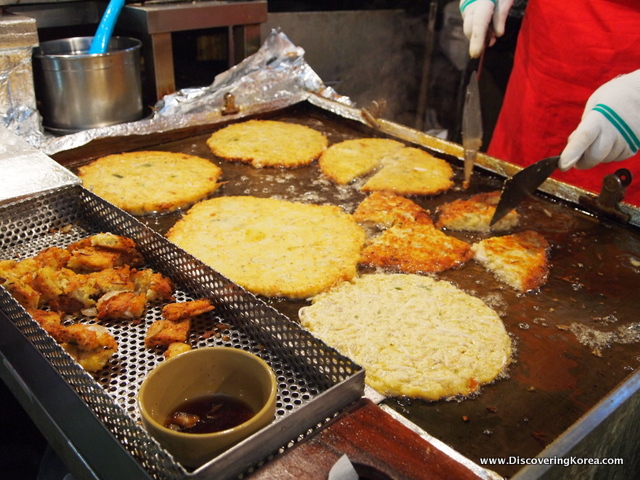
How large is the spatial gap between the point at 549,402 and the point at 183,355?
50.3 inches

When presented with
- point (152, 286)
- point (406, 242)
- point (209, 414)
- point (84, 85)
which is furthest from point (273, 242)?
point (84, 85)

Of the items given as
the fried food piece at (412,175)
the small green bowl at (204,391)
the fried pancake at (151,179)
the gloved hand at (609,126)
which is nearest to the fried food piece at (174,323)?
the small green bowl at (204,391)

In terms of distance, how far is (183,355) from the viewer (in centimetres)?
156

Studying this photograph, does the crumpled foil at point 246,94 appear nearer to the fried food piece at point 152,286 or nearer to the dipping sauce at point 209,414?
the fried food piece at point 152,286

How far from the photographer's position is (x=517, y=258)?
2699 mm

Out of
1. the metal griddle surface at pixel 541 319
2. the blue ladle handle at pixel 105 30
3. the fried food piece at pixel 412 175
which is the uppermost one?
the blue ladle handle at pixel 105 30

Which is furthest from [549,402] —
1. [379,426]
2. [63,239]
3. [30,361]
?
[63,239]

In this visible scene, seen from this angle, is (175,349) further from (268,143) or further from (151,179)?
(268,143)

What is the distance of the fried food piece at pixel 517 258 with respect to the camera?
2590mm

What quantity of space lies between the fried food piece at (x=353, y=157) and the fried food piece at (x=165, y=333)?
1811mm

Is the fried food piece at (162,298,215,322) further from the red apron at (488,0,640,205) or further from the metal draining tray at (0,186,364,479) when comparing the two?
the red apron at (488,0,640,205)

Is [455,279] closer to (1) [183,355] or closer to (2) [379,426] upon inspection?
(2) [379,426]

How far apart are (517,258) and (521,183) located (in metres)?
0.47

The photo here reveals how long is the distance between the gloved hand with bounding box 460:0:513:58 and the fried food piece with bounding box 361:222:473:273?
1.53 m
